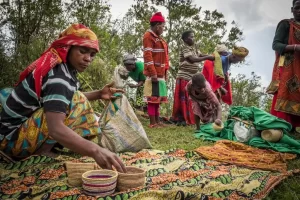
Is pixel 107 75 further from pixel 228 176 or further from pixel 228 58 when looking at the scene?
pixel 228 176

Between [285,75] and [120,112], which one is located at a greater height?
[285,75]

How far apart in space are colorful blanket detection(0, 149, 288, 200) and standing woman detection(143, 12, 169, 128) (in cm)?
255

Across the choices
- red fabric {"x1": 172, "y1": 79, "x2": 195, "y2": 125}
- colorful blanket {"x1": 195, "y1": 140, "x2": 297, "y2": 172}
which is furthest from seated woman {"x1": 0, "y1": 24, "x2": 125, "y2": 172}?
red fabric {"x1": 172, "y1": 79, "x2": 195, "y2": 125}

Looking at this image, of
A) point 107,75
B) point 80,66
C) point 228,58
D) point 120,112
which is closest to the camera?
point 80,66

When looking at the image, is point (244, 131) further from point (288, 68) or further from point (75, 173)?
point (75, 173)

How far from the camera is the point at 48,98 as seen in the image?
6.49 feet

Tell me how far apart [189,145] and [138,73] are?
3.28m

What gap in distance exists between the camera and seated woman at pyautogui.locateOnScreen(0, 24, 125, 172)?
2018 mm

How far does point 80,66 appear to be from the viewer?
235 centimetres

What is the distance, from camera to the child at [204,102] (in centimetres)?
460

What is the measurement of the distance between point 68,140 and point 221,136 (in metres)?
2.78

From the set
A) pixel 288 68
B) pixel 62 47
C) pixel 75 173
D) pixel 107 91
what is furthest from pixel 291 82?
pixel 75 173

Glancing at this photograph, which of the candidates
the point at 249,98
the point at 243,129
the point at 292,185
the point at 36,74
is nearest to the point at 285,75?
the point at 243,129

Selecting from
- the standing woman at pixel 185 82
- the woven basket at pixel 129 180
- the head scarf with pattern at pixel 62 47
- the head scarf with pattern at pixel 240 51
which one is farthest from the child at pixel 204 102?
the woven basket at pixel 129 180
